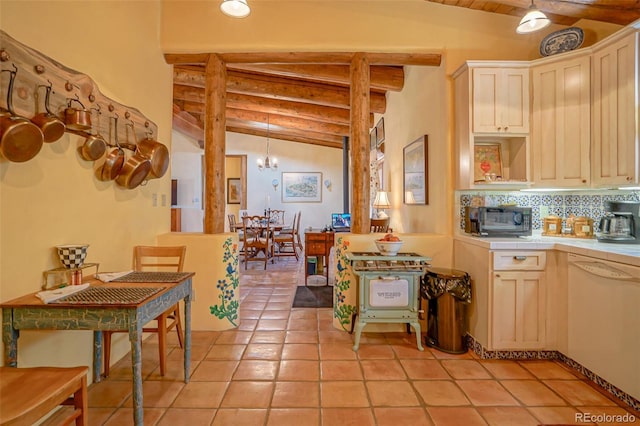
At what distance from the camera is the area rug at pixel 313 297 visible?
3707mm

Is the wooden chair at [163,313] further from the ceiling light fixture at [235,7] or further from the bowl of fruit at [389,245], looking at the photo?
the ceiling light fixture at [235,7]

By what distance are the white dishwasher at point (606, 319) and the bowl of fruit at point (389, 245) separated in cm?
121

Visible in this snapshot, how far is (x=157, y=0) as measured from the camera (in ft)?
9.83

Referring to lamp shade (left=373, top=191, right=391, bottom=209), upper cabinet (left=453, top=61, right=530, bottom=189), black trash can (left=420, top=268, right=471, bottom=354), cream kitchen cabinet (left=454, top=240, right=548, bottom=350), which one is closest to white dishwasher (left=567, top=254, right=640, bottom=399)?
cream kitchen cabinet (left=454, top=240, right=548, bottom=350)

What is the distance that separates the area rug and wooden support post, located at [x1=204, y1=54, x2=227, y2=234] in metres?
1.38

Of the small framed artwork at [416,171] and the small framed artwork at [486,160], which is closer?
the small framed artwork at [486,160]

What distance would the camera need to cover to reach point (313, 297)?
13.1 ft

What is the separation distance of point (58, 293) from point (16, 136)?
0.76 m

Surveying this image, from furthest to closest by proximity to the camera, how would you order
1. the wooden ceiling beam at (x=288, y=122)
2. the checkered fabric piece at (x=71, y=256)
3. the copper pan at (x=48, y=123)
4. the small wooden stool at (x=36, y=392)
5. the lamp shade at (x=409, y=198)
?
the wooden ceiling beam at (x=288, y=122), the lamp shade at (x=409, y=198), the checkered fabric piece at (x=71, y=256), the copper pan at (x=48, y=123), the small wooden stool at (x=36, y=392)

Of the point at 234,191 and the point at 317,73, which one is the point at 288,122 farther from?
the point at 317,73

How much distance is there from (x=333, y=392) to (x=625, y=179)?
2.48 meters

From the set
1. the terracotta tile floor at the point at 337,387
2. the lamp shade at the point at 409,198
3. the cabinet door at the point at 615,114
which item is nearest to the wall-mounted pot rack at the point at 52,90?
the terracotta tile floor at the point at 337,387

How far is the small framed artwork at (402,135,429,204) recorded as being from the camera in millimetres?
3438

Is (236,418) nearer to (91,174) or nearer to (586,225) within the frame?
(91,174)
